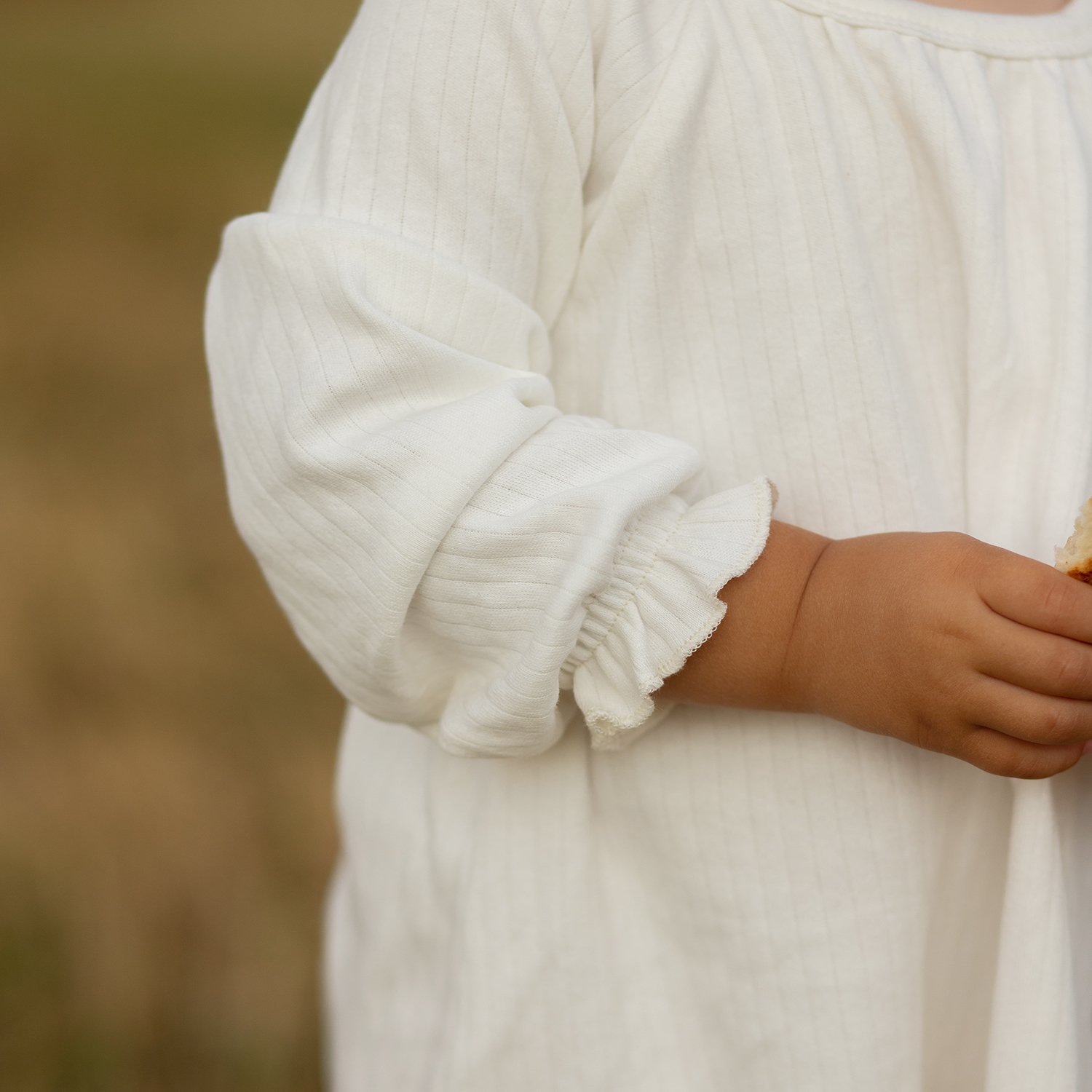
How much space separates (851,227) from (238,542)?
1.62 m

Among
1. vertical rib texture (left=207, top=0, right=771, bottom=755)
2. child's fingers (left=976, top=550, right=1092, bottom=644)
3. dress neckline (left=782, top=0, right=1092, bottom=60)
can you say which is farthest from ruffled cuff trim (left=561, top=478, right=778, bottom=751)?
dress neckline (left=782, top=0, right=1092, bottom=60)

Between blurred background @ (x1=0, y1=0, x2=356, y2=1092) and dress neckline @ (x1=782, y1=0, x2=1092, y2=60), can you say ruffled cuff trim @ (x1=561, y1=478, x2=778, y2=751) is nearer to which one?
dress neckline @ (x1=782, y1=0, x2=1092, y2=60)

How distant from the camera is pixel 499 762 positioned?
1.97 ft

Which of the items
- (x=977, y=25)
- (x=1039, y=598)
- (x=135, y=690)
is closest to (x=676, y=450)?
(x=1039, y=598)

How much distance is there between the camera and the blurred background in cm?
128

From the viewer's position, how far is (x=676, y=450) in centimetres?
49

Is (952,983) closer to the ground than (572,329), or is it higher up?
closer to the ground

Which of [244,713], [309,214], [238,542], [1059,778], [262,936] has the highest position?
[309,214]

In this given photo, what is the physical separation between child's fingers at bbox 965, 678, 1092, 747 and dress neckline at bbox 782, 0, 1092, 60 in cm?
34

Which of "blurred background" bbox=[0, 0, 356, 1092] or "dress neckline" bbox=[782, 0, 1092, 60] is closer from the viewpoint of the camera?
"dress neckline" bbox=[782, 0, 1092, 60]

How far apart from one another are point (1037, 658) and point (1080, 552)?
0.06 m

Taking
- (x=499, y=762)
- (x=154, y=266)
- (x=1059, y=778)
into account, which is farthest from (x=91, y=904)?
(x=154, y=266)

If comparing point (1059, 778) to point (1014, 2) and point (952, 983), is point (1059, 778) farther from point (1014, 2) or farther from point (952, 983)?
point (1014, 2)

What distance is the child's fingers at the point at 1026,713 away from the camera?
1.47 ft
